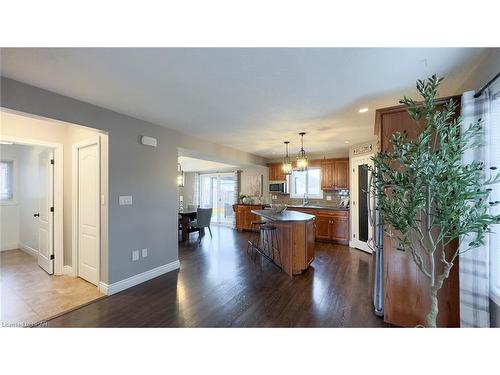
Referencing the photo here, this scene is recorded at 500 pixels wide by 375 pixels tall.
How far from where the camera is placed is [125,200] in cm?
298

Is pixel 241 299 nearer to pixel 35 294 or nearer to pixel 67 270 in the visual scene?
pixel 35 294

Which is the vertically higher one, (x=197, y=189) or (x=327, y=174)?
(x=327, y=174)

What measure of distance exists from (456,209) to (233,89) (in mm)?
2070

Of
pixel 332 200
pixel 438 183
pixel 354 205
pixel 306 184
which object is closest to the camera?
pixel 438 183

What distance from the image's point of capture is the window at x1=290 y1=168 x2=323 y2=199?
6.41 meters

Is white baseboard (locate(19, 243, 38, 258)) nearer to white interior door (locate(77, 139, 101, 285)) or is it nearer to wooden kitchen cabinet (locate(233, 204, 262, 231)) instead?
white interior door (locate(77, 139, 101, 285))

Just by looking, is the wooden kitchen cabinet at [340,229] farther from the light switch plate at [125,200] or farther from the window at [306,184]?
the light switch plate at [125,200]

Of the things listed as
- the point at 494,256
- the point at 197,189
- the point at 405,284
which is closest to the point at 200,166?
the point at 197,189

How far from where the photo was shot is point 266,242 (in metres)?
4.39

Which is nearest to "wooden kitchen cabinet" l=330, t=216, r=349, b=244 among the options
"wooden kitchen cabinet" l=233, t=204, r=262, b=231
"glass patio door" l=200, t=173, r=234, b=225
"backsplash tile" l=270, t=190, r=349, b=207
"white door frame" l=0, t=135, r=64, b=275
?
"backsplash tile" l=270, t=190, r=349, b=207

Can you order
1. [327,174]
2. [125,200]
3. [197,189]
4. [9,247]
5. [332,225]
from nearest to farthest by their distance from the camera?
[125,200] < [9,247] < [332,225] < [327,174] < [197,189]

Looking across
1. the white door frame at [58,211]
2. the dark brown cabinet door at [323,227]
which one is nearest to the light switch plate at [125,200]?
the white door frame at [58,211]

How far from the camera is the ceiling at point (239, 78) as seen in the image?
Answer: 161 cm

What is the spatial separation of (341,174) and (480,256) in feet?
14.0
